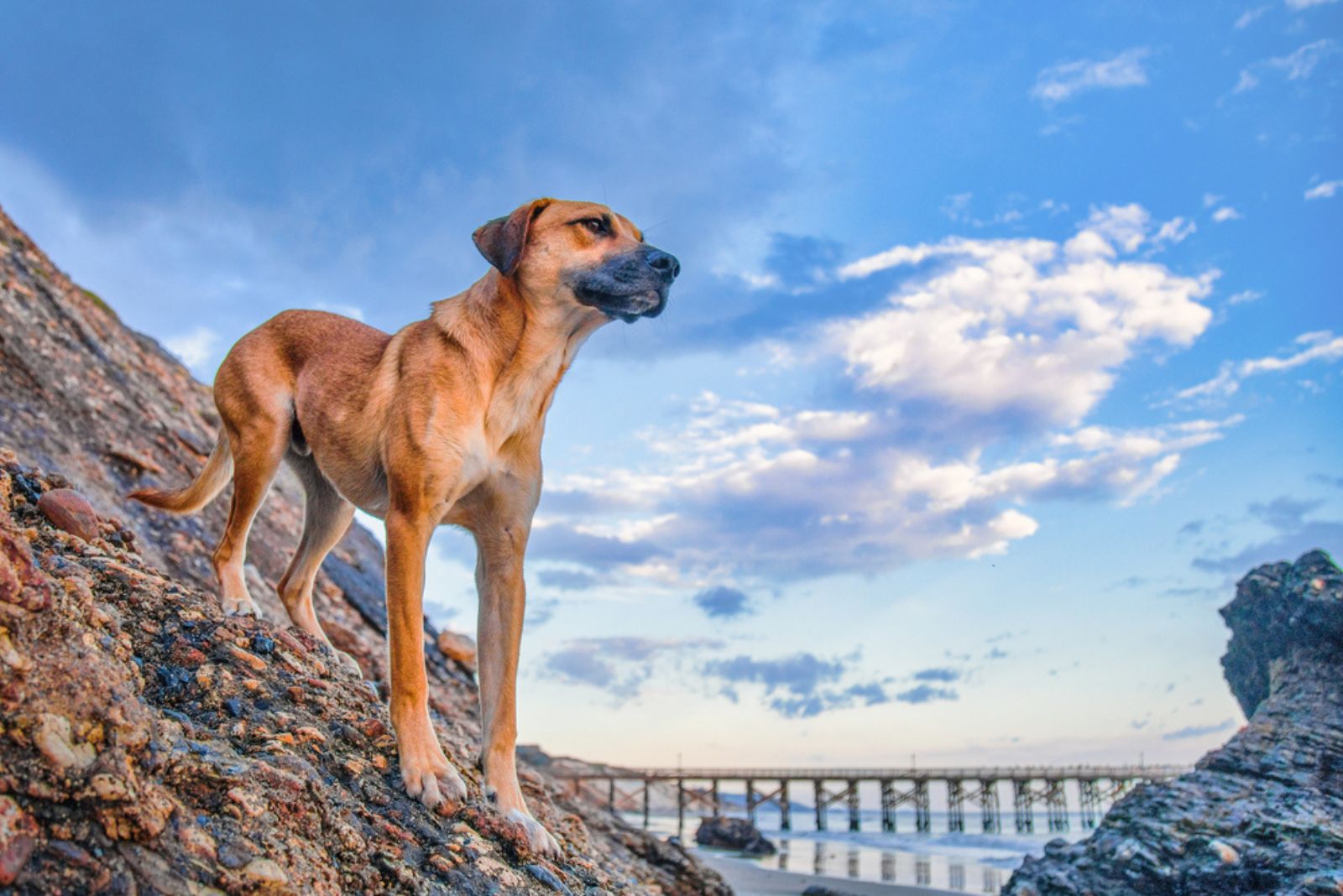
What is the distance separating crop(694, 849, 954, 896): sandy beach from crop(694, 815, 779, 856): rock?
12965 mm

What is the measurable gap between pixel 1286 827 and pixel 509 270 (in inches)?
273

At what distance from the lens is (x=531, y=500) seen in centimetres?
481

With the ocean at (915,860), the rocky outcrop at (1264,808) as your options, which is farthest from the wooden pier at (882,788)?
the rocky outcrop at (1264,808)

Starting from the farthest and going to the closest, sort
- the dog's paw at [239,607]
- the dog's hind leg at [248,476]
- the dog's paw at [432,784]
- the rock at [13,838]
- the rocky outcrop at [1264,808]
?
the rocky outcrop at [1264,808], the dog's hind leg at [248,476], the dog's paw at [239,607], the dog's paw at [432,784], the rock at [13,838]

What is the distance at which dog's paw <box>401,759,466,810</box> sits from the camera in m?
3.97

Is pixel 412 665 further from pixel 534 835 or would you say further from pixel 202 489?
pixel 202 489

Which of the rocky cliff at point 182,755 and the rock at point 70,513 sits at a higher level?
the rock at point 70,513

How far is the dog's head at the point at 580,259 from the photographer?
4.58 m

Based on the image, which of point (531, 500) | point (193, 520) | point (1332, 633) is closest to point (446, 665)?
point (193, 520)

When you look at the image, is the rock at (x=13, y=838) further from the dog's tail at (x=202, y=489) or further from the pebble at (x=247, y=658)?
the dog's tail at (x=202, y=489)

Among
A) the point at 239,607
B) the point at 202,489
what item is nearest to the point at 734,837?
the point at 202,489

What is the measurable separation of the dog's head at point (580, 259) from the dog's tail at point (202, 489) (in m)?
2.34

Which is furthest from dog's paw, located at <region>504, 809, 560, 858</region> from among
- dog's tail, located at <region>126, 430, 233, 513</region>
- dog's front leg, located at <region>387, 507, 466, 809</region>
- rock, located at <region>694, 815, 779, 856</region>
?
rock, located at <region>694, 815, 779, 856</region>

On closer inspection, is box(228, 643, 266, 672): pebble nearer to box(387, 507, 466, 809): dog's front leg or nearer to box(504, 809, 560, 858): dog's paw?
box(387, 507, 466, 809): dog's front leg
